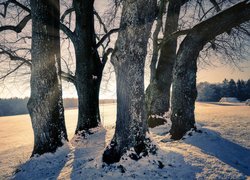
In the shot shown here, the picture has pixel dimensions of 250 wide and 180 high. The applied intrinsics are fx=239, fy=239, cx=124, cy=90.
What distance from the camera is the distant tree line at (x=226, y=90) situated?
225 feet

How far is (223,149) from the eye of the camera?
6246 mm

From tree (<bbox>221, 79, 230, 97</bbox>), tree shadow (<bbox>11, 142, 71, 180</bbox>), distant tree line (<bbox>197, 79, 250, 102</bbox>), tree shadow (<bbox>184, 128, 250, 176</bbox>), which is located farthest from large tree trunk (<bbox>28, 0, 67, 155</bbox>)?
tree (<bbox>221, 79, 230, 97</bbox>)

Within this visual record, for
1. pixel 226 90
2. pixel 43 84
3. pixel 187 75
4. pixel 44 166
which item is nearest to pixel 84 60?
pixel 43 84

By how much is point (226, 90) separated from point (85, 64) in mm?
69214

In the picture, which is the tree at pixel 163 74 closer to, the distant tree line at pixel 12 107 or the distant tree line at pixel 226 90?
the distant tree line at pixel 226 90

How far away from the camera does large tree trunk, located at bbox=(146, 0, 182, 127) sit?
9.98m

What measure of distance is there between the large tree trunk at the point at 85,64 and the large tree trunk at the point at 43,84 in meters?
1.97

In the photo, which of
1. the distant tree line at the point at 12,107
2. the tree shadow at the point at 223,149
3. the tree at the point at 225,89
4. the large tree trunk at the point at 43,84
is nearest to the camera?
the tree shadow at the point at 223,149

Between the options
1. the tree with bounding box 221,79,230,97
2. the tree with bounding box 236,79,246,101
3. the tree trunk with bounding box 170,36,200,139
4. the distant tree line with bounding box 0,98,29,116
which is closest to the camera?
the tree trunk with bounding box 170,36,200,139

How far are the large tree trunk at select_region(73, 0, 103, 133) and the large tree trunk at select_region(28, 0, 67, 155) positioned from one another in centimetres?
197

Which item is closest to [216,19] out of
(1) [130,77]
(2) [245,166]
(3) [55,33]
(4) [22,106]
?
(1) [130,77]

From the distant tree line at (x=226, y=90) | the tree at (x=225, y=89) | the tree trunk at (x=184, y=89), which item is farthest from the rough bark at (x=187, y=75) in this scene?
the tree at (x=225, y=89)

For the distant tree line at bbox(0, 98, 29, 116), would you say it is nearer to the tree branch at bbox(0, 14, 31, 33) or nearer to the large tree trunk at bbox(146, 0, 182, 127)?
the tree branch at bbox(0, 14, 31, 33)

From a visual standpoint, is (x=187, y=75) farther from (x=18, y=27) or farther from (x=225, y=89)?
(x=225, y=89)
